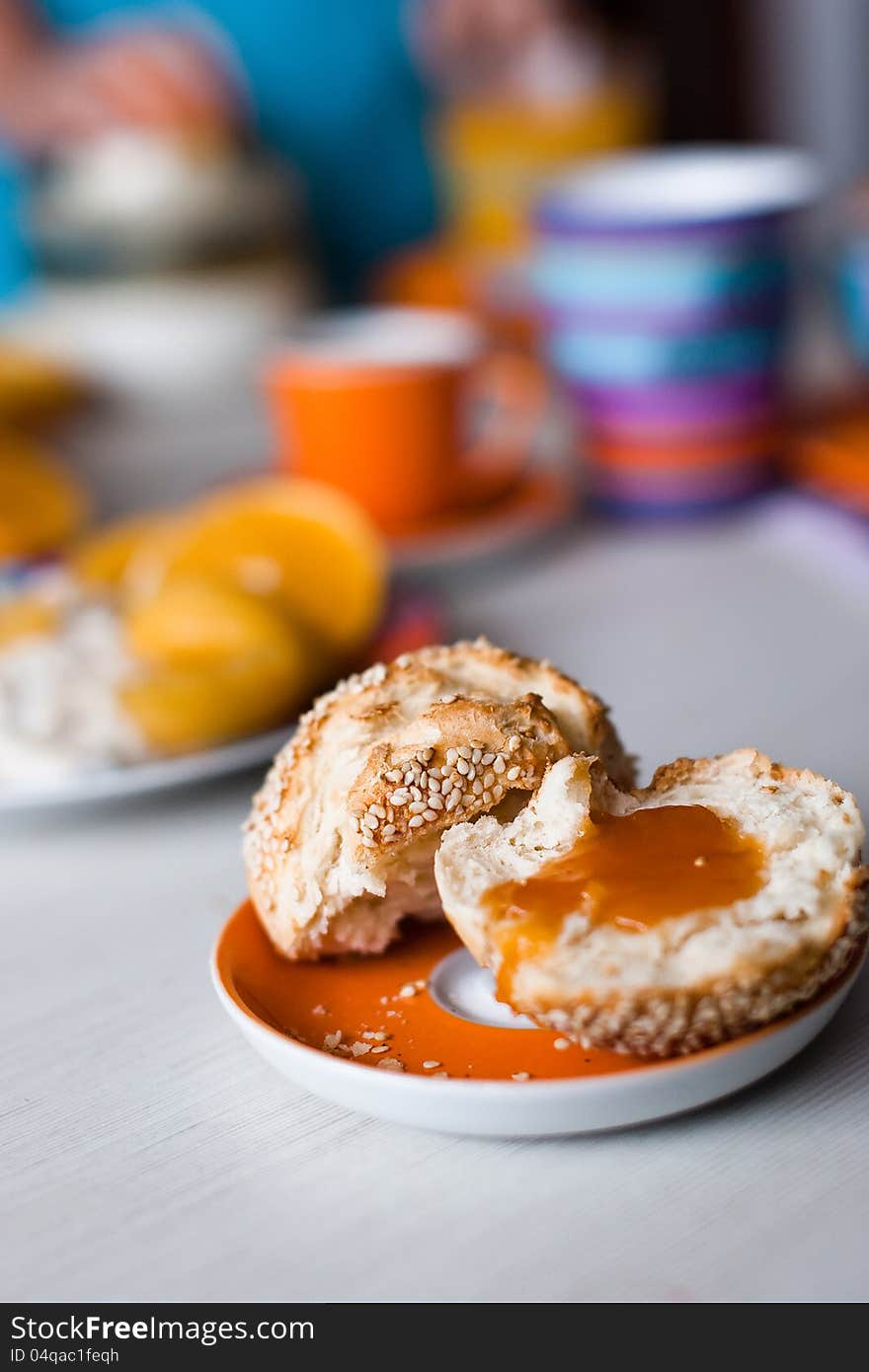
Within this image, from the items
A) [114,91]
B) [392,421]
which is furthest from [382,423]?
[114,91]

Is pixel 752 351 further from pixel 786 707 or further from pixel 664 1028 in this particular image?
Answer: pixel 664 1028

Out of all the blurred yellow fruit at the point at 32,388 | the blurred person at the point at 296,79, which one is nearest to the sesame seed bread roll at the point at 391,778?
the blurred yellow fruit at the point at 32,388

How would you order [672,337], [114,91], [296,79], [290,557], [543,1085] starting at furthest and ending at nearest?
[296,79] → [114,91] → [672,337] → [290,557] → [543,1085]

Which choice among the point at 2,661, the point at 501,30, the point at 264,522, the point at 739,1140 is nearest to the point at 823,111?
the point at 501,30

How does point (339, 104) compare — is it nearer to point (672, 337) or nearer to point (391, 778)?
point (672, 337)

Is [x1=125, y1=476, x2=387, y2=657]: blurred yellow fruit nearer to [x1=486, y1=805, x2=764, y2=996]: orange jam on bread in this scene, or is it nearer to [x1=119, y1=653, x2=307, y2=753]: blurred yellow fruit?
[x1=119, y1=653, x2=307, y2=753]: blurred yellow fruit
